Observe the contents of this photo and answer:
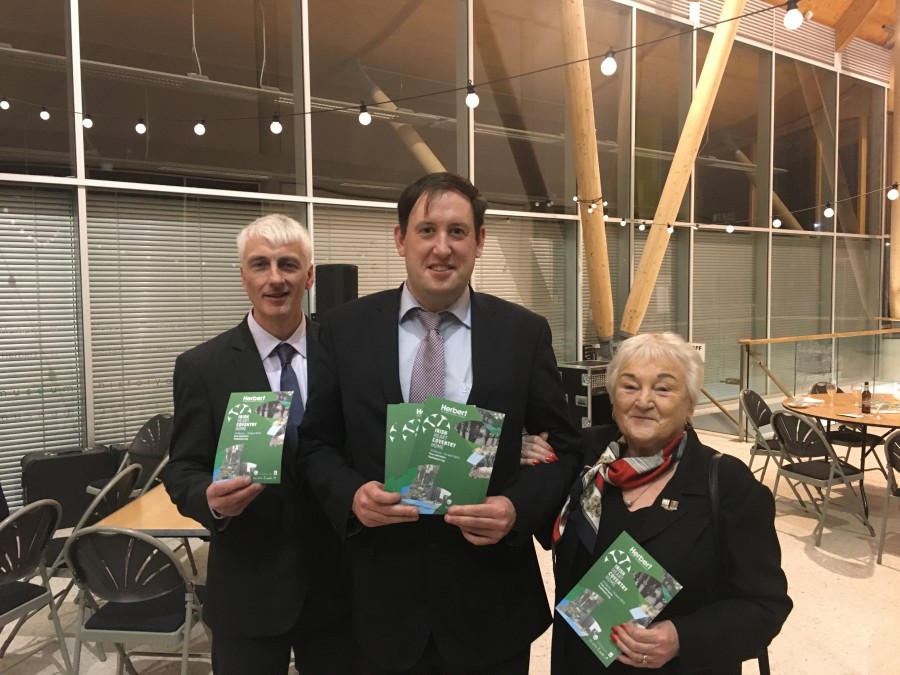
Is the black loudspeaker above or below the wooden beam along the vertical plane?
below

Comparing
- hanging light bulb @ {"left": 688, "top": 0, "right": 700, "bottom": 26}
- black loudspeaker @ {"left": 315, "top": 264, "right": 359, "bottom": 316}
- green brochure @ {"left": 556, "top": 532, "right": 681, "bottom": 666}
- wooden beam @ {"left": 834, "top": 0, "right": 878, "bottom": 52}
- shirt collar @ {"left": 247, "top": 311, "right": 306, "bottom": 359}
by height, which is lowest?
green brochure @ {"left": 556, "top": 532, "right": 681, "bottom": 666}

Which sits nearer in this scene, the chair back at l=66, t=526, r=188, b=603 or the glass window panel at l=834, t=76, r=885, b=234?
the chair back at l=66, t=526, r=188, b=603

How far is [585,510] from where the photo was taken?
4.50 feet

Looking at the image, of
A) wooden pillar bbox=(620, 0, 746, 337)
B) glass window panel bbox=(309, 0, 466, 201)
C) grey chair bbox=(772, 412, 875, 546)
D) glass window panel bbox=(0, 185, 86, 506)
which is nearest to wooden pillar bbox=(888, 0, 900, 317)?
wooden pillar bbox=(620, 0, 746, 337)

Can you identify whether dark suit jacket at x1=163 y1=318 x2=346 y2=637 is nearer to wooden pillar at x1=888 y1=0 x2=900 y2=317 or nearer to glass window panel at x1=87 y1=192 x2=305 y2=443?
glass window panel at x1=87 y1=192 x2=305 y2=443

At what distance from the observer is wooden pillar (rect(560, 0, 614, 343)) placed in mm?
6055

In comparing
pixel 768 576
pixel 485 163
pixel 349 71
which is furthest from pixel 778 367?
pixel 768 576

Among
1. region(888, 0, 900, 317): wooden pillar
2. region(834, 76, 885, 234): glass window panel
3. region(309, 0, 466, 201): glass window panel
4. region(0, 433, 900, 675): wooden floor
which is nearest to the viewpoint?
region(0, 433, 900, 675): wooden floor

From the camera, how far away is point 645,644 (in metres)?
1.19

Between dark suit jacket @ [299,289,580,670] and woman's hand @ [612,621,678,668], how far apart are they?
0.73 feet

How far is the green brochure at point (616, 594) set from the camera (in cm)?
118

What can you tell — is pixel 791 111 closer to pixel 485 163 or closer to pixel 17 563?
pixel 485 163

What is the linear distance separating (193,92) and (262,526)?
5273 mm

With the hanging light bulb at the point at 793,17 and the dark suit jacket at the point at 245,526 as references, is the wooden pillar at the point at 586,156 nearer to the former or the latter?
the hanging light bulb at the point at 793,17
